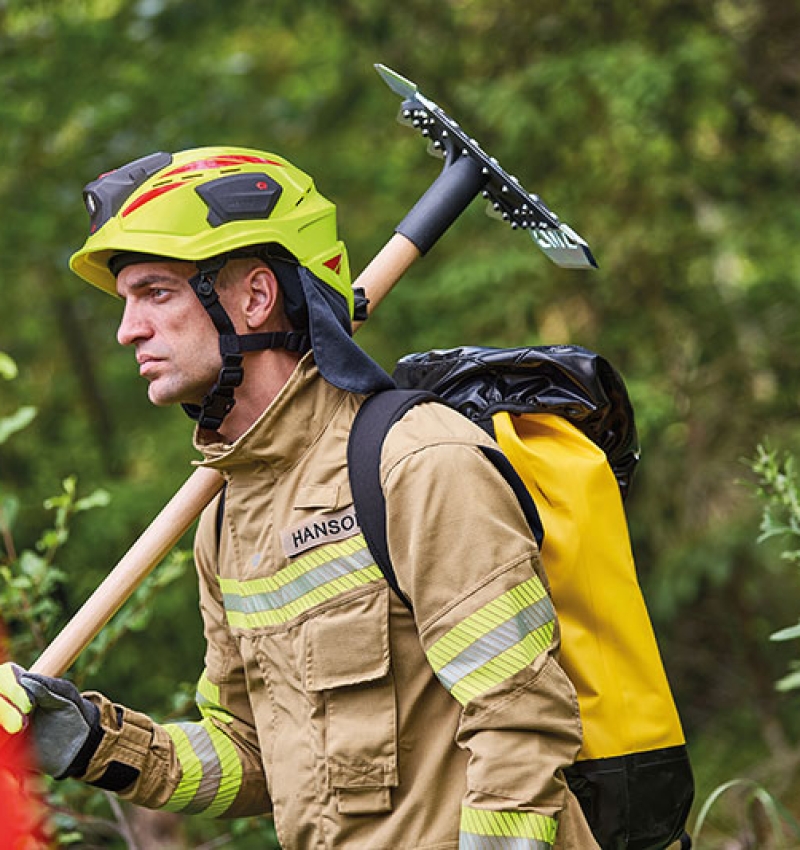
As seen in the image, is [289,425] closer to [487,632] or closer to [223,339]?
[223,339]

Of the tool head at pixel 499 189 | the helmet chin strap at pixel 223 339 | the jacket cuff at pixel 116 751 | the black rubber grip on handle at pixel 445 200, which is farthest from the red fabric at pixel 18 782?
the tool head at pixel 499 189

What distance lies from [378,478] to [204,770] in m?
0.96

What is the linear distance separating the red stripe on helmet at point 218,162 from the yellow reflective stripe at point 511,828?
1.45 m

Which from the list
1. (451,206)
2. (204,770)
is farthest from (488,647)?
(451,206)

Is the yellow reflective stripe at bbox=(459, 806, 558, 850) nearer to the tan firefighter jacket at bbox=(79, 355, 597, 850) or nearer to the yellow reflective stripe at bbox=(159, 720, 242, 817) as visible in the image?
the tan firefighter jacket at bbox=(79, 355, 597, 850)

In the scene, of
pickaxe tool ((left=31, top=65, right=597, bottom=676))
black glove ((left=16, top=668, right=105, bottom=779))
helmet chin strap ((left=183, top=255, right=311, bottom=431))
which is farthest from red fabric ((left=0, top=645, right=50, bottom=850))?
helmet chin strap ((left=183, top=255, right=311, bottom=431))

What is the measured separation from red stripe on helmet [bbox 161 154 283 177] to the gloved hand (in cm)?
111

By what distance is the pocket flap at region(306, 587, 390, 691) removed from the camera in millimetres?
2615

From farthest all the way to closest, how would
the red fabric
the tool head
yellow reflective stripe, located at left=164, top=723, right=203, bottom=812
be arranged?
the tool head → yellow reflective stripe, located at left=164, top=723, right=203, bottom=812 → the red fabric

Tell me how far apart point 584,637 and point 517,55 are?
5939 mm

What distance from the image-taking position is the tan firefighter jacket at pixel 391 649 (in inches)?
97.2

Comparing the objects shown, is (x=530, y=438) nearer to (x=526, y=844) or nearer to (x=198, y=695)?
(x=526, y=844)

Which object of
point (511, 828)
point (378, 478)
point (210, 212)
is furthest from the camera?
point (210, 212)

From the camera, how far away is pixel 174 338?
112 inches
